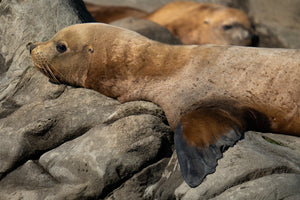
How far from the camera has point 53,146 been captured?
12.6ft

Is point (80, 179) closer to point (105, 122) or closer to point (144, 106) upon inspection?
point (105, 122)

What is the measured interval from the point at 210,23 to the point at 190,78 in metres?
5.71

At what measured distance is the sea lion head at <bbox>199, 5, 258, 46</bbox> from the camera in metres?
9.49

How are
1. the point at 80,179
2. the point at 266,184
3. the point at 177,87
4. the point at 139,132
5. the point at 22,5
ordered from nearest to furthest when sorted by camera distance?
the point at 266,184
the point at 80,179
the point at 139,132
the point at 177,87
the point at 22,5

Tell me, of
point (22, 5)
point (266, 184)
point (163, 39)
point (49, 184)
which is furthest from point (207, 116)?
point (163, 39)

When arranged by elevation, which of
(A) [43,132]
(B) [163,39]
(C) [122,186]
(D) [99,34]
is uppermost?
(D) [99,34]

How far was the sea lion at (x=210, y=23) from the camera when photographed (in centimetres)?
937

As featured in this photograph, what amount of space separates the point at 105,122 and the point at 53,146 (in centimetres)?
52

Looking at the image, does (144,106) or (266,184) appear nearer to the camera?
(266,184)

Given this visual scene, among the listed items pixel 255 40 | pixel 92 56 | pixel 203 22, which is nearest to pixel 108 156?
pixel 92 56

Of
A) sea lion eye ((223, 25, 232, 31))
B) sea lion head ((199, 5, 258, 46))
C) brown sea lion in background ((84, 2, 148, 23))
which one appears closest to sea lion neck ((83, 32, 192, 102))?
brown sea lion in background ((84, 2, 148, 23))

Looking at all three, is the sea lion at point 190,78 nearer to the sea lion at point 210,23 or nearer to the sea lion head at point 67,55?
the sea lion head at point 67,55

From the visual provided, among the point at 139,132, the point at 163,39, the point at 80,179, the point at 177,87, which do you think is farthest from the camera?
the point at 163,39

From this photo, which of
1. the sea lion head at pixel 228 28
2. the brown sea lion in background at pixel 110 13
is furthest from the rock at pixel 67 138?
the sea lion head at pixel 228 28
